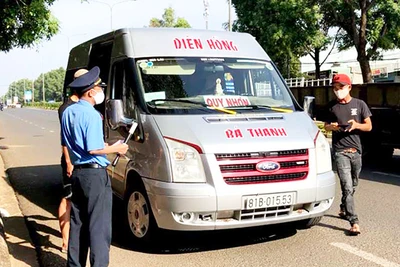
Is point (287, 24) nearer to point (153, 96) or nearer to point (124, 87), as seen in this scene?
point (124, 87)

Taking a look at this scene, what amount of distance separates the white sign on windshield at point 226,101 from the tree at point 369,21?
1732cm

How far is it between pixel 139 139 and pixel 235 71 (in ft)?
4.92

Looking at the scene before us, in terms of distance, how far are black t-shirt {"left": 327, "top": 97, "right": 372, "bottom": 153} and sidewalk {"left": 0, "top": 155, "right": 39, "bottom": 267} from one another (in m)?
3.39

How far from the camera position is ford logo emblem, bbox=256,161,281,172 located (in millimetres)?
4559

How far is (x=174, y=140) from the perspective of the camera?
4.57 metres

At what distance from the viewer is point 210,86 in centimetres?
550

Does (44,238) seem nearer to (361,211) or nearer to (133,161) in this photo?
(133,161)

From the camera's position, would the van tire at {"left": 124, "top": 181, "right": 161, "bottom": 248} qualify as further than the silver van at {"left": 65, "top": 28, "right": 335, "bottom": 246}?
Yes

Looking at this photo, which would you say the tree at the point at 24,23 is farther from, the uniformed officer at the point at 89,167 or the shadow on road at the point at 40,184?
the uniformed officer at the point at 89,167

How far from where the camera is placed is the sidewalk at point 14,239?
475cm

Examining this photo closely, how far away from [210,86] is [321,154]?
1.40 meters

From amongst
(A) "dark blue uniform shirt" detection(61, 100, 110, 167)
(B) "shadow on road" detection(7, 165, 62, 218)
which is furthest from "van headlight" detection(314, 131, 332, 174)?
(B) "shadow on road" detection(7, 165, 62, 218)

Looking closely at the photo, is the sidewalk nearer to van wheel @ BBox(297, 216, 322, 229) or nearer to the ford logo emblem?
the ford logo emblem

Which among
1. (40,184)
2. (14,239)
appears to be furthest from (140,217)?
(40,184)
